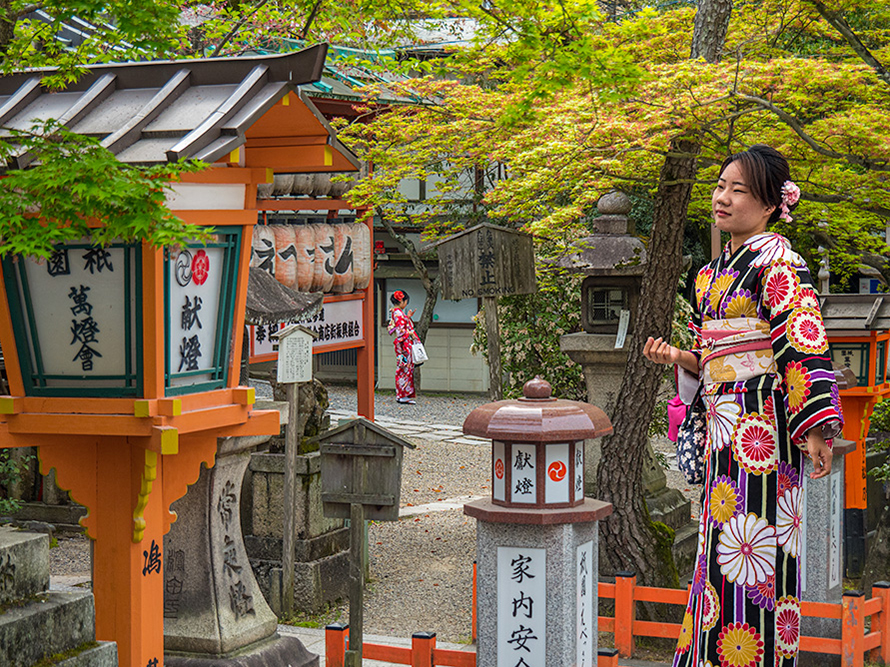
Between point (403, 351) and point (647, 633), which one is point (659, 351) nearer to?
point (647, 633)

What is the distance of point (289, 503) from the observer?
851cm

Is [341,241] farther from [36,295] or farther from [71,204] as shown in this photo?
[71,204]

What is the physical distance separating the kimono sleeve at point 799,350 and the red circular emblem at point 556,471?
6.15ft

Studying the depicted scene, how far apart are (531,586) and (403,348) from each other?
15.7 m

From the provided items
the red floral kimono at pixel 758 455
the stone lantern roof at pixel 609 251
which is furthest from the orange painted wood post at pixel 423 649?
the stone lantern roof at pixel 609 251

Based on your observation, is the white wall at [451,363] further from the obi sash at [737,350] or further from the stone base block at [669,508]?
the obi sash at [737,350]

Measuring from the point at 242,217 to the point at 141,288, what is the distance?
76cm

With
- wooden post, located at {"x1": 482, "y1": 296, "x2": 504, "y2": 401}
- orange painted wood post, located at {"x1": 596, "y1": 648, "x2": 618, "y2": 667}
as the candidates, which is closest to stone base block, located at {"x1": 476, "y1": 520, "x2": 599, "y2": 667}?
orange painted wood post, located at {"x1": 596, "y1": 648, "x2": 618, "y2": 667}

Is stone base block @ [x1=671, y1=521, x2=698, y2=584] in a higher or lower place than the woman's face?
lower

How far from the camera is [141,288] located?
4609 millimetres

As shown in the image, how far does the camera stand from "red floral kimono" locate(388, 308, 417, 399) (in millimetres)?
21156

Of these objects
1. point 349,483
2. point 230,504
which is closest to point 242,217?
point 349,483

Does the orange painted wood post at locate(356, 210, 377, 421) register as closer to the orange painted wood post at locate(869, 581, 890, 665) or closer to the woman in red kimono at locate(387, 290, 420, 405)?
the orange painted wood post at locate(869, 581, 890, 665)

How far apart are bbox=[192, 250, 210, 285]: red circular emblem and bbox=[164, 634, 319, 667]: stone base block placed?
2482 millimetres
